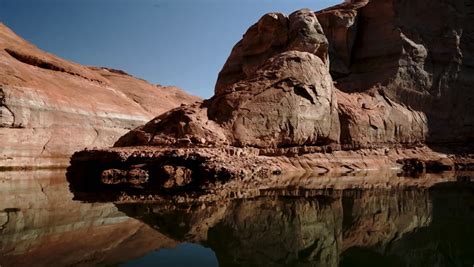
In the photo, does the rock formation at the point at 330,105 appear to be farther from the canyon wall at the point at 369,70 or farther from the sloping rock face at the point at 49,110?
the sloping rock face at the point at 49,110

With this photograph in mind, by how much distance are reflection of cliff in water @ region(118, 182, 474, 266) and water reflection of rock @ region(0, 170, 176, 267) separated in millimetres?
502

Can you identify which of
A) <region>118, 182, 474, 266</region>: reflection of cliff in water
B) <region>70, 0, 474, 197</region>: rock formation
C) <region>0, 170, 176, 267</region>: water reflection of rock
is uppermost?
<region>70, 0, 474, 197</region>: rock formation

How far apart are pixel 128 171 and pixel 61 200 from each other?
435 centimetres

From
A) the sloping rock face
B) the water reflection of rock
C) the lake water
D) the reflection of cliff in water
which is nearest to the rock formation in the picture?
the water reflection of rock

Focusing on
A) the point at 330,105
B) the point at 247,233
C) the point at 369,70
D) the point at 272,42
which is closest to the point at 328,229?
the point at 247,233

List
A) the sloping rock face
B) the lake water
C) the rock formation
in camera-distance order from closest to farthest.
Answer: the lake water < the rock formation < the sloping rock face

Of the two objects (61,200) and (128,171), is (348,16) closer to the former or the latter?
(128,171)

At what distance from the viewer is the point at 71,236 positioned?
6855 millimetres

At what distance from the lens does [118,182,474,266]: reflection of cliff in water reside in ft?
17.8

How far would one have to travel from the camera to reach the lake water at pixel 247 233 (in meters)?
5.40

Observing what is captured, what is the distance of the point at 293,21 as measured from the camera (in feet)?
99.9

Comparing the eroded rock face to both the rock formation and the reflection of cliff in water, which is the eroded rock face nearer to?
the rock formation

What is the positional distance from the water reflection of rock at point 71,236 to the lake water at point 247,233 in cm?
1

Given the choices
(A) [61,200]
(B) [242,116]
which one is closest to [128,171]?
(A) [61,200]
